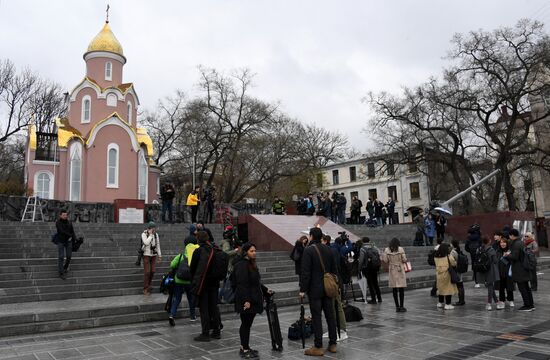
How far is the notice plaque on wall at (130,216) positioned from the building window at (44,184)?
10.6 metres

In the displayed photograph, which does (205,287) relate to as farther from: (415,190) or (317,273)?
(415,190)

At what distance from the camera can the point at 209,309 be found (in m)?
7.09

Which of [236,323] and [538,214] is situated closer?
[236,323]

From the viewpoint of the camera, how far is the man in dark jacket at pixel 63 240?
35.4ft

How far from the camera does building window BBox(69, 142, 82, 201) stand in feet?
94.3

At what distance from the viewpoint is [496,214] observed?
77.5ft

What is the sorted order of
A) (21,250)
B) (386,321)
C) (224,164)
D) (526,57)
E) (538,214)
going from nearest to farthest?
(386,321) → (21,250) → (526,57) → (224,164) → (538,214)

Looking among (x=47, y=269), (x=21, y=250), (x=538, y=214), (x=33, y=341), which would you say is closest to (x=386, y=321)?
(x=33, y=341)

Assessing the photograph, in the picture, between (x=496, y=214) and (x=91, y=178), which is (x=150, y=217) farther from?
(x=496, y=214)

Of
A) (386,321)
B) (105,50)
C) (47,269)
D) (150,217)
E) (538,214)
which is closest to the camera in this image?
(386,321)

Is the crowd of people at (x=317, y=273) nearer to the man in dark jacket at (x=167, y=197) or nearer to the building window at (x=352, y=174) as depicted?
the man in dark jacket at (x=167, y=197)

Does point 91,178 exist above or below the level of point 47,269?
above

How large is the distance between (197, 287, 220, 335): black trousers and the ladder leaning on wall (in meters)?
15.6

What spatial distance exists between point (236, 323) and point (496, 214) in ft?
65.2
